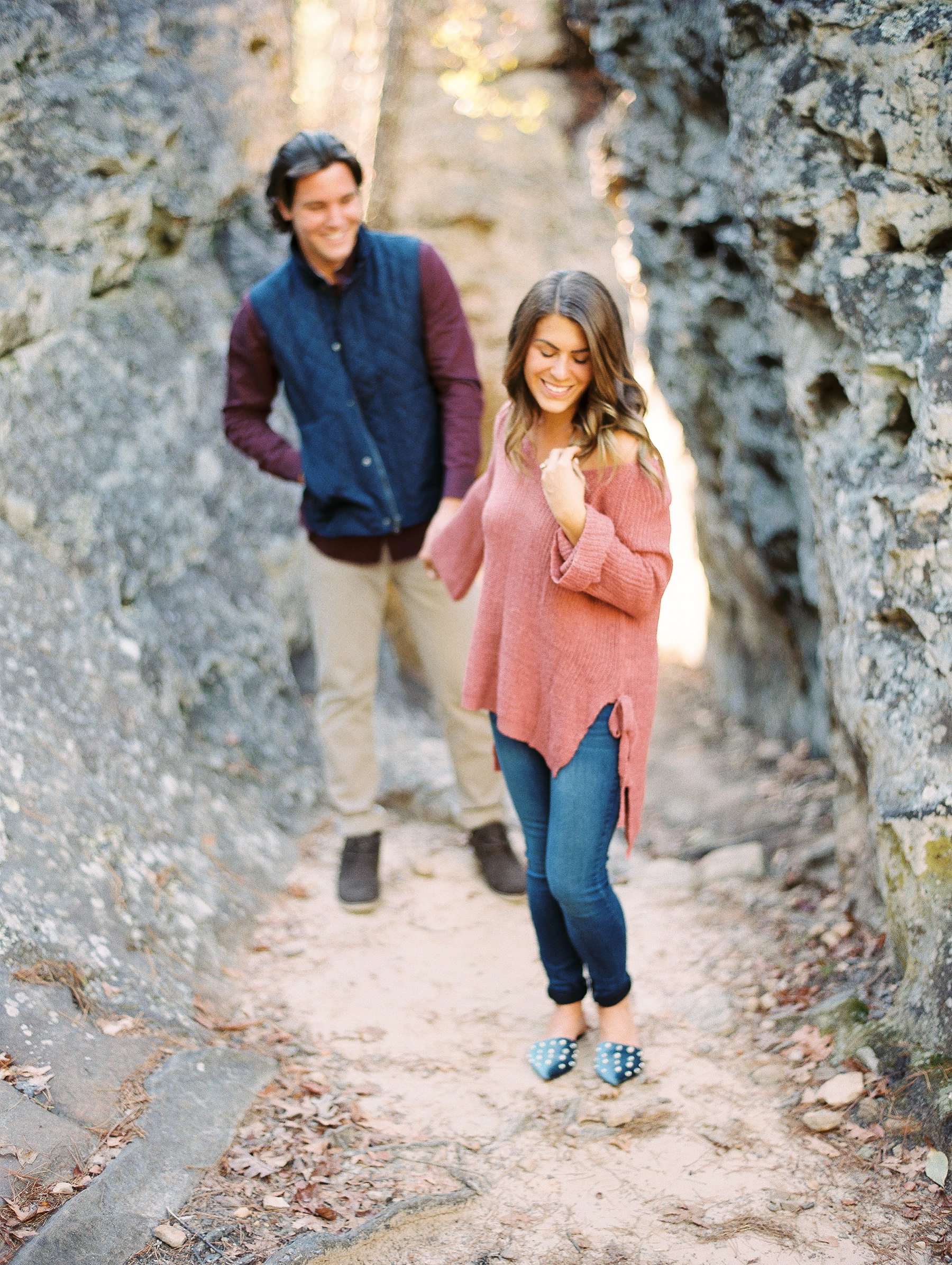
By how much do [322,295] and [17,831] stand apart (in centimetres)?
194

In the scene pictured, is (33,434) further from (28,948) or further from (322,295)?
(28,948)

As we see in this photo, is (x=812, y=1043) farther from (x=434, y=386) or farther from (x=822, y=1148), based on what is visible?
(x=434, y=386)

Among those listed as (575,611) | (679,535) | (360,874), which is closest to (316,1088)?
(360,874)

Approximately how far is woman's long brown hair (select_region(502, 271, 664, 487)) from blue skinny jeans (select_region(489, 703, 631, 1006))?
0.64 meters

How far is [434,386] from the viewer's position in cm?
360

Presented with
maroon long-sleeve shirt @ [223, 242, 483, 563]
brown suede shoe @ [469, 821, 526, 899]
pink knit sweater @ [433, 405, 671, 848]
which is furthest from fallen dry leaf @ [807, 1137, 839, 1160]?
maroon long-sleeve shirt @ [223, 242, 483, 563]

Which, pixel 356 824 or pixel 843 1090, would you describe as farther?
pixel 356 824

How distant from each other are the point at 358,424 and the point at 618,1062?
7.01 feet

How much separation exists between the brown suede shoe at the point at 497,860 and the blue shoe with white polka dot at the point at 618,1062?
109cm

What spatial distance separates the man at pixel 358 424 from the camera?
11.2ft

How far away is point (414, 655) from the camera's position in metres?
7.79

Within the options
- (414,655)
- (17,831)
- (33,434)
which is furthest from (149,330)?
(414,655)

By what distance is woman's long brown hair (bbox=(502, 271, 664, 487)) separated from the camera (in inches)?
95.8

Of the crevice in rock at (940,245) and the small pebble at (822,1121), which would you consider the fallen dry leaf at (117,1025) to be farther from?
the crevice in rock at (940,245)
